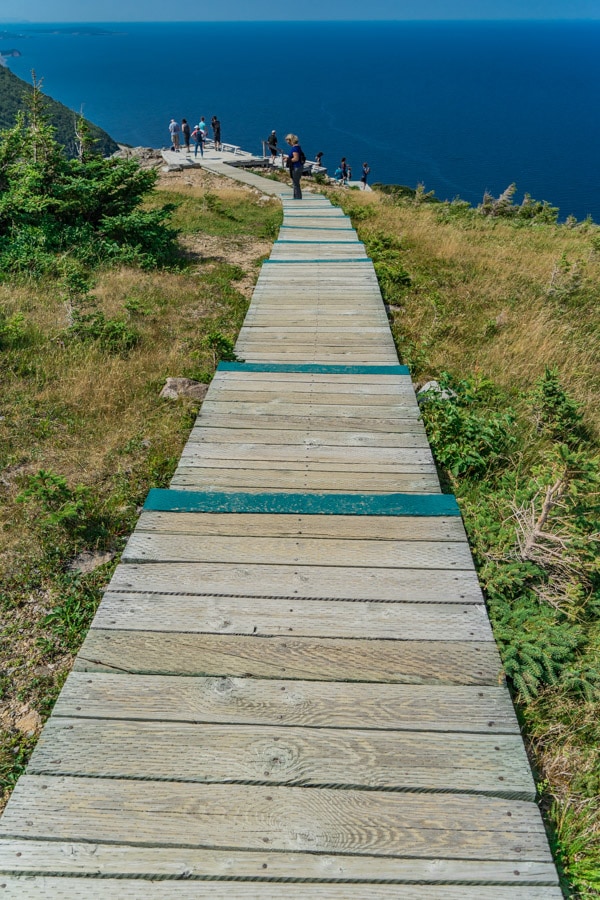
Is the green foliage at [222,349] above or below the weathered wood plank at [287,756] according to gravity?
above

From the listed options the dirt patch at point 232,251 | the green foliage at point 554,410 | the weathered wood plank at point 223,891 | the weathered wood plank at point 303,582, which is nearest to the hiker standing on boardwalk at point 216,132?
the dirt patch at point 232,251

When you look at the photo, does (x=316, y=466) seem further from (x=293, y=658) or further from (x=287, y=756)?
(x=287, y=756)

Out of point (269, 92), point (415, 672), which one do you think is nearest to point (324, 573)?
point (415, 672)

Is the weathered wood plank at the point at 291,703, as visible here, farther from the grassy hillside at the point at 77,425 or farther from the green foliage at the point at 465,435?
the green foliage at the point at 465,435

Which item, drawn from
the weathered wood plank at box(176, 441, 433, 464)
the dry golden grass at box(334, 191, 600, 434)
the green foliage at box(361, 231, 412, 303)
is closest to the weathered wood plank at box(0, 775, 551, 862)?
the weathered wood plank at box(176, 441, 433, 464)

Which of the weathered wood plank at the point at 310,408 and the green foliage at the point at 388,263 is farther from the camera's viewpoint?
the green foliage at the point at 388,263

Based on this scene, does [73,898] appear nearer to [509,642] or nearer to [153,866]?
[153,866]

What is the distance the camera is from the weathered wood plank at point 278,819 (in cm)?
239

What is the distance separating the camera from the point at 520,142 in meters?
120

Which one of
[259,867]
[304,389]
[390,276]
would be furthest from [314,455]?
[390,276]

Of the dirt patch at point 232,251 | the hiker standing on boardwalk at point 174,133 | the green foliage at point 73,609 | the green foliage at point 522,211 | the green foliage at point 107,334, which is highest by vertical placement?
the hiker standing on boardwalk at point 174,133

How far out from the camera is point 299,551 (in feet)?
12.6

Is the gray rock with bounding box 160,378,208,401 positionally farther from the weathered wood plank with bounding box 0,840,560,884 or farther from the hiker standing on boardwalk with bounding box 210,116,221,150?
the hiker standing on boardwalk with bounding box 210,116,221,150

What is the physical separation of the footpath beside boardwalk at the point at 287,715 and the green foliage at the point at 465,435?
723 millimetres
